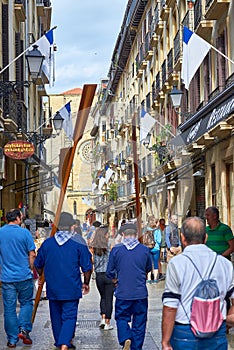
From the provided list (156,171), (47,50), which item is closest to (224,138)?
(47,50)

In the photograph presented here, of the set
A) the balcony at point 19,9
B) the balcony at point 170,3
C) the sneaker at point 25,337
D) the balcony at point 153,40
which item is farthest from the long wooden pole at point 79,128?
the balcony at point 153,40

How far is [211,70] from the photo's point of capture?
22.9 metres

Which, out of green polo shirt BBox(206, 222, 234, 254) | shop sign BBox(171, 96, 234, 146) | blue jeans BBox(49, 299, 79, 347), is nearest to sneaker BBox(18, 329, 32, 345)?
blue jeans BBox(49, 299, 79, 347)

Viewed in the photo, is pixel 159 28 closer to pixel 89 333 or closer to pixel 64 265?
pixel 89 333

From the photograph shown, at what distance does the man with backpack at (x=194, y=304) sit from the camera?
15.8ft

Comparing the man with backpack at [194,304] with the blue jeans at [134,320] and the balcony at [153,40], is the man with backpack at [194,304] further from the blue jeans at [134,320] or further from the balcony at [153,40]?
the balcony at [153,40]

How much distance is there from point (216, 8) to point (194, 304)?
53.6 feet

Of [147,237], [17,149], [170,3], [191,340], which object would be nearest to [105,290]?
[147,237]

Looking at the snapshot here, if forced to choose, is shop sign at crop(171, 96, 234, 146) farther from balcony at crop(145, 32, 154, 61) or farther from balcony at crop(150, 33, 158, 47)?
balcony at crop(145, 32, 154, 61)

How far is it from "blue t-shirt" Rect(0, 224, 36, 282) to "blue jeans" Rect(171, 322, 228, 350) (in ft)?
14.3

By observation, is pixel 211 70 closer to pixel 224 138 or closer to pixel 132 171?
pixel 224 138

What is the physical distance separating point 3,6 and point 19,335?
1642cm

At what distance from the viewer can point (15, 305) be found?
9070mm

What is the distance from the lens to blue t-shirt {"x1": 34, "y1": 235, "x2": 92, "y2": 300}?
8.22 meters
